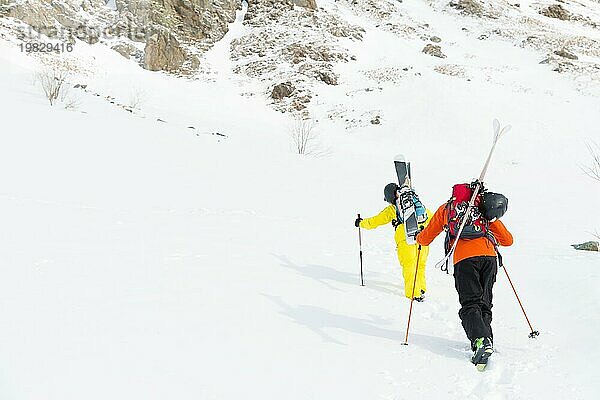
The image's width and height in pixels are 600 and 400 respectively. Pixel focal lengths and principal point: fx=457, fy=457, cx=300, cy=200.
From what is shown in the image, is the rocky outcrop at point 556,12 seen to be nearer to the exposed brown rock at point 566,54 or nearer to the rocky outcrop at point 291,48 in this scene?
the exposed brown rock at point 566,54

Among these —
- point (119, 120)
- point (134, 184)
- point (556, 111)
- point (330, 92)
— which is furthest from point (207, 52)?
point (134, 184)

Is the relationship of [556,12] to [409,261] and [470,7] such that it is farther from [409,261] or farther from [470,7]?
[409,261]

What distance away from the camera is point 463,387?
354cm

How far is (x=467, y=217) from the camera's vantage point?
4.16 meters

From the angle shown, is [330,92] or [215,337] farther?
[330,92]

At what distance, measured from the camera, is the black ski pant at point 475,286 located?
13.5 ft

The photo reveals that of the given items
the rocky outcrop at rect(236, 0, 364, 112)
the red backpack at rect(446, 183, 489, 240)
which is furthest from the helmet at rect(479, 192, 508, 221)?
the rocky outcrop at rect(236, 0, 364, 112)

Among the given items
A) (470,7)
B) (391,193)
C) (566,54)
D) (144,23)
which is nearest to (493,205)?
(391,193)

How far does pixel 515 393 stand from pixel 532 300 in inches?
102

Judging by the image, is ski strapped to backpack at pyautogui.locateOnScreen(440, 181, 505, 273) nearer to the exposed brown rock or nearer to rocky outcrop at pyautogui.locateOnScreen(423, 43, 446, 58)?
rocky outcrop at pyautogui.locateOnScreen(423, 43, 446, 58)

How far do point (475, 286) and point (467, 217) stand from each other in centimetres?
64

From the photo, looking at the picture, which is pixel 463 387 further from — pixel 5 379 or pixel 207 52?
pixel 207 52

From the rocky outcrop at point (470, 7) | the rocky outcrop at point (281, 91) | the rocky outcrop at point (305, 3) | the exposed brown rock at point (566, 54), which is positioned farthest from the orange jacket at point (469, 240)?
the rocky outcrop at point (470, 7)

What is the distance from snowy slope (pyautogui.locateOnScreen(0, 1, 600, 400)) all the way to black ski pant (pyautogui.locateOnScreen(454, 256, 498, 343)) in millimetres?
388
